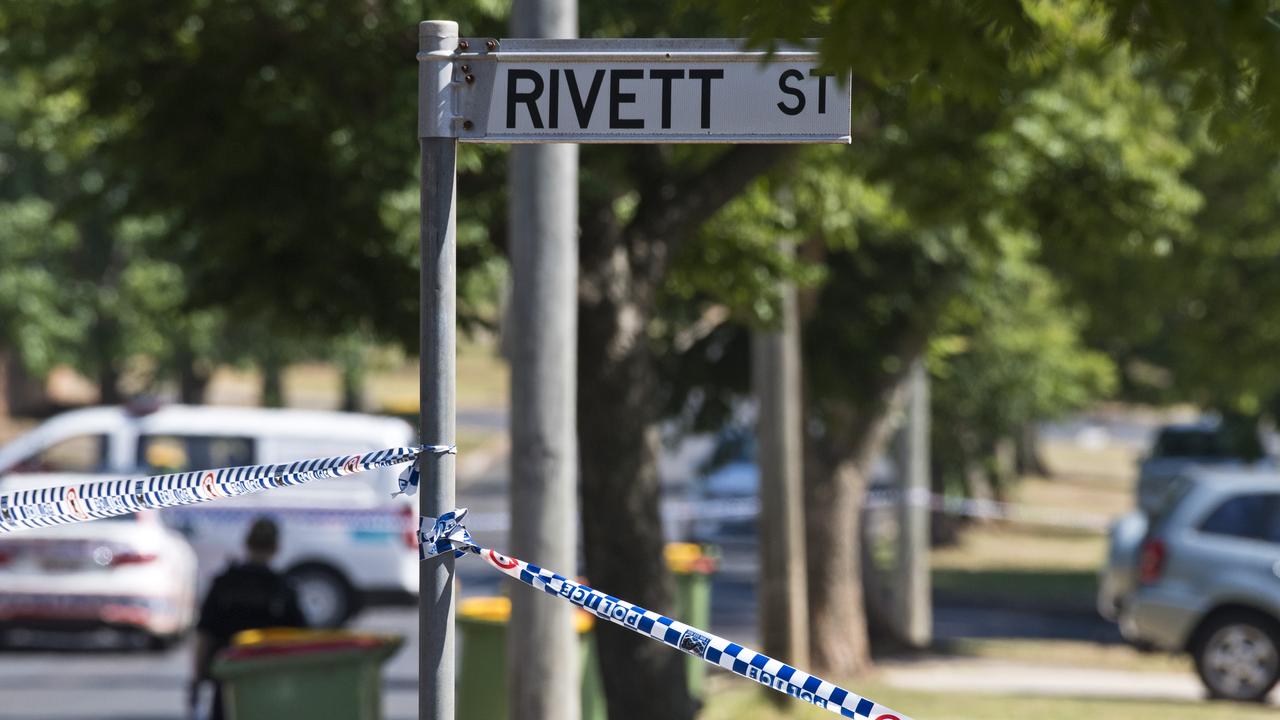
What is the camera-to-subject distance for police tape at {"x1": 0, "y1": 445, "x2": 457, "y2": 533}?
391 centimetres

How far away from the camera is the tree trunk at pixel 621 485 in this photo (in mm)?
8289

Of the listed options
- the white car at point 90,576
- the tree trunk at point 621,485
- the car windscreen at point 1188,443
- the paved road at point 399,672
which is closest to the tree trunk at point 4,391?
the paved road at point 399,672

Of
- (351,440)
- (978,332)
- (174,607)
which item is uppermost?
(978,332)

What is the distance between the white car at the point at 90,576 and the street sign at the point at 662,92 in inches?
434

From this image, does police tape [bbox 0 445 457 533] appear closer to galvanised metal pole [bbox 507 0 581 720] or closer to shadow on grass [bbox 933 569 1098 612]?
galvanised metal pole [bbox 507 0 581 720]

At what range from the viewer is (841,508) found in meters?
16.3

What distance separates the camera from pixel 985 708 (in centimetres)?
1184

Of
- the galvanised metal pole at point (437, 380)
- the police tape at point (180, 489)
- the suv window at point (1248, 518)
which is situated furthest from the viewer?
the suv window at point (1248, 518)

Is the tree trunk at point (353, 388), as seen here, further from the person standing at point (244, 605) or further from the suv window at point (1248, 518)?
the person standing at point (244, 605)

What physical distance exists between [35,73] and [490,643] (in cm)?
489

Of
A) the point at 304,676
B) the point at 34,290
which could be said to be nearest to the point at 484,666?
the point at 304,676

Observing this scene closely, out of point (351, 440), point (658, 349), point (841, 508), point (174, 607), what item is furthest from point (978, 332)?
point (174, 607)

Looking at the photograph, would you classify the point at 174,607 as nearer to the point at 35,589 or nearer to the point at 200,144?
the point at 35,589

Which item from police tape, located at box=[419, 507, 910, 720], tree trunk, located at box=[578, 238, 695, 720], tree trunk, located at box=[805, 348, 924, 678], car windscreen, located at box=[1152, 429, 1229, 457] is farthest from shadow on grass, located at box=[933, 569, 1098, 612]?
police tape, located at box=[419, 507, 910, 720]
